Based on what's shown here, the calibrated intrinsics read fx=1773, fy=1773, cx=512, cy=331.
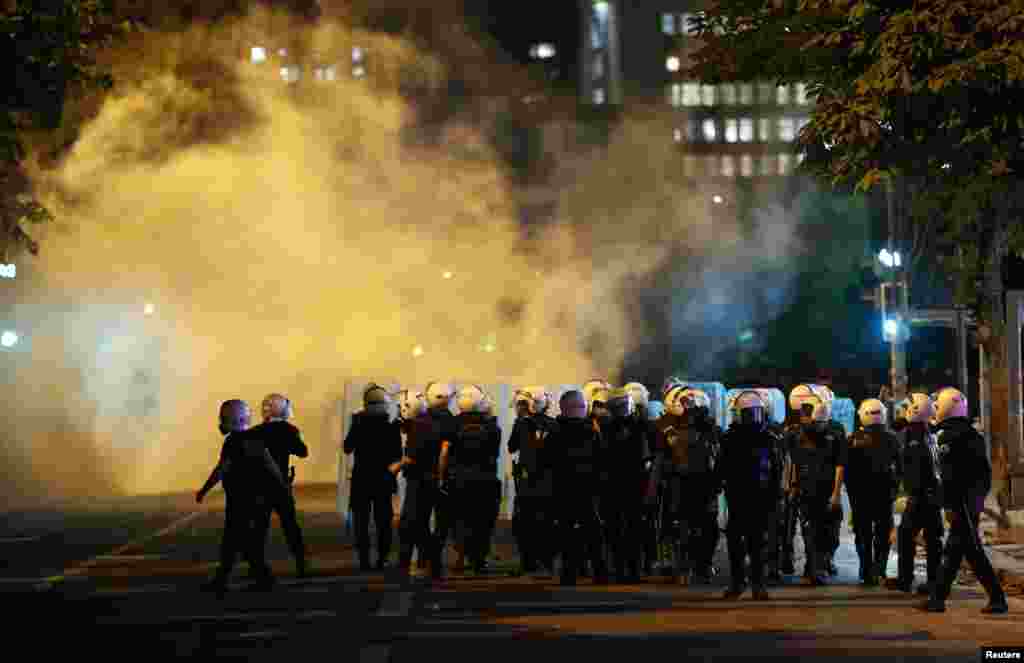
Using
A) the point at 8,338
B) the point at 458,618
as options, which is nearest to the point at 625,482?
the point at 458,618

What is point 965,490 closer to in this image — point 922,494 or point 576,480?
point 922,494

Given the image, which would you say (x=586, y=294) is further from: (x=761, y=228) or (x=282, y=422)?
(x=282, y=422)

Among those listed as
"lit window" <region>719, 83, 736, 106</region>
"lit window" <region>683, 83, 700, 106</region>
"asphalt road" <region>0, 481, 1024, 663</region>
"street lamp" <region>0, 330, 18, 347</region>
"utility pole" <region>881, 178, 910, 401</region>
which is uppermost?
"lit window" <region>683, 83, 700, 106</region>

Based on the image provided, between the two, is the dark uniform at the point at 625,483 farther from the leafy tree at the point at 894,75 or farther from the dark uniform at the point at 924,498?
the leafy tree at the point at 894,75

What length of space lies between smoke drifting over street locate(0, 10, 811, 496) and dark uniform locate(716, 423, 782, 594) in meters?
29.0

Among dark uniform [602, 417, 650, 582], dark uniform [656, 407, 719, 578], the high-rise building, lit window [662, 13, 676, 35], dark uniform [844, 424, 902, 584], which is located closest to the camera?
dark uniform [656, 407, 719, 578]

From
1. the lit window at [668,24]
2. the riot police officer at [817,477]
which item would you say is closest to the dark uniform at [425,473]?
the riot police officer at [817,477]

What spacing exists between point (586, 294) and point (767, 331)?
694 inches

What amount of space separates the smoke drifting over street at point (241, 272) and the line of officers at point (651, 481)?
26.4 metres

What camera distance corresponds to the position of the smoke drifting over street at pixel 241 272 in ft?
153

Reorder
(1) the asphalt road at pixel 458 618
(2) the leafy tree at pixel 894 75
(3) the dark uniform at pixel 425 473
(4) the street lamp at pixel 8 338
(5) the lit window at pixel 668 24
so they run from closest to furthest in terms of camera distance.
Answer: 1. (1) the asphalt road at pixel 458 618
2. (2) the leafy tree at pixel 894 75
3. (3) the dark uniform at pixel 425 473
4. (4) the street lamp at pixel 8 338
5. (5) the lit window at pixel 668 24

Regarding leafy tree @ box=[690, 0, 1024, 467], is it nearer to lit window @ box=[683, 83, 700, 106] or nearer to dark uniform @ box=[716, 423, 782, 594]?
dark uniform @ box=[716, 423, 782, 594]

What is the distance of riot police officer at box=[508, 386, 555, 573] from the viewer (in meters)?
17.0

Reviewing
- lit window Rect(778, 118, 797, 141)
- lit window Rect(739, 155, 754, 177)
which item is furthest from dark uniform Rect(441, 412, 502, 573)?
lit window Rect(778, 118, 797, 141)
